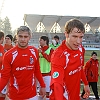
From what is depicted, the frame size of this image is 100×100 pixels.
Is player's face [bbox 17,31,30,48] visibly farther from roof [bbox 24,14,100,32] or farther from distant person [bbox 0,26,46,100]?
roof [bbox 24,14,100,32]

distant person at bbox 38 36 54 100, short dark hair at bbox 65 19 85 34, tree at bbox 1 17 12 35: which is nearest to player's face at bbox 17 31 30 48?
short dark hair at bbox 65 19 85 34

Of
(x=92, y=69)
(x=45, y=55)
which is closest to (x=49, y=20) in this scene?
(x=92, y=69)

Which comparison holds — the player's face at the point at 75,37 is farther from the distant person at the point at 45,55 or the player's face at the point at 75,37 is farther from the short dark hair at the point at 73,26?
the distant person at the point at 45,55

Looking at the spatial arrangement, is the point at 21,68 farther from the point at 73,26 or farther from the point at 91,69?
the point at 91,69

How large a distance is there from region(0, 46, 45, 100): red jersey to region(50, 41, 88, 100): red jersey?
3.77ft

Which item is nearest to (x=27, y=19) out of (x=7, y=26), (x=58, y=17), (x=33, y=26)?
(x=33, y=26)

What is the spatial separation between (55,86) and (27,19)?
2723 inches

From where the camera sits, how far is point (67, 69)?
301cm

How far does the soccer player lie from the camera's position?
2783mm

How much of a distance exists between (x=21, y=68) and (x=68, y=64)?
1270 mm

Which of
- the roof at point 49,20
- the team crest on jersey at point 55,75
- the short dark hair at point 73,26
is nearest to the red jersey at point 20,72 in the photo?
the team crest on jersey at point 55,75

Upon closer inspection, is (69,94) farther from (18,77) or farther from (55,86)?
(18,77)

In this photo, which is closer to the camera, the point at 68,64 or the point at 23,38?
the point at 68,64

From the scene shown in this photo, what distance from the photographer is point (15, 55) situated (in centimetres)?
407
